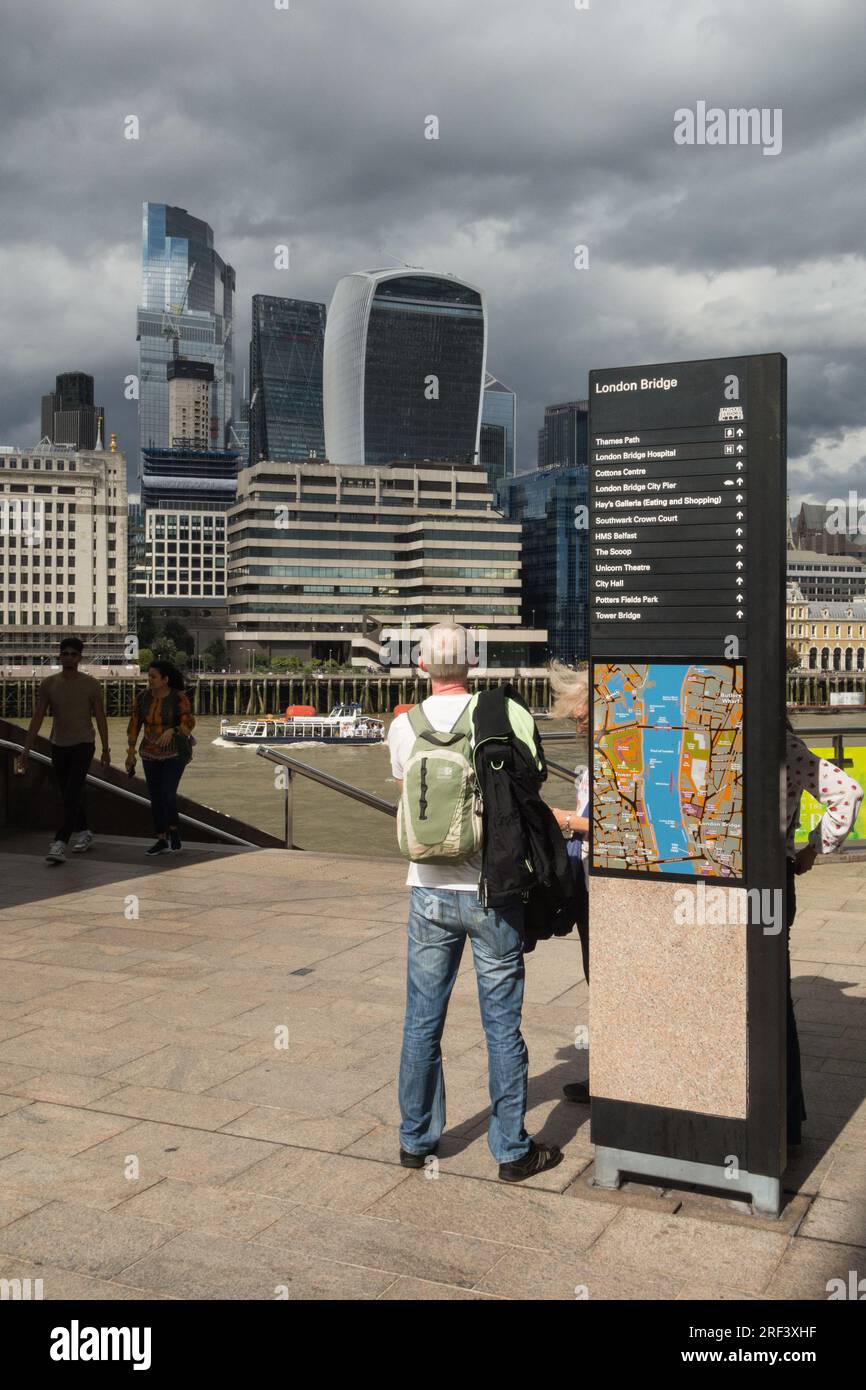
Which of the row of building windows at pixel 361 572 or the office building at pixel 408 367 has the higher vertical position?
the office building at pixel 408 367

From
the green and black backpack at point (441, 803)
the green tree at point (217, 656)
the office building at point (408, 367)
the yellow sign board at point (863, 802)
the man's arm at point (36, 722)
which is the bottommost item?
the green tree at point (217, 656)

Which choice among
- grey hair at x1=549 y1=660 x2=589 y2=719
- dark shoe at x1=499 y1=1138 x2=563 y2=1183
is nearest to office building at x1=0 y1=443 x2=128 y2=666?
grey hair at x1=549 y1=660 x2=589 y2=719

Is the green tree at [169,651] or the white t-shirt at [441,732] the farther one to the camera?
the green tree at [169,651]

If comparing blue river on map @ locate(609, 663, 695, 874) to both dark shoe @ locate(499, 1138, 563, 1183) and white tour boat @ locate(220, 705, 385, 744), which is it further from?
white tour boat @ locate(220, 705, 385, 744)

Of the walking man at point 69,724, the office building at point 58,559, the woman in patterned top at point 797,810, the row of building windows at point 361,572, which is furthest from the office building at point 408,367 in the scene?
the woman in patterned top at point 797,810

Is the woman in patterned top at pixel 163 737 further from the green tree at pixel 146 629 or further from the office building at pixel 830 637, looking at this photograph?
the office building at pixel 830 637

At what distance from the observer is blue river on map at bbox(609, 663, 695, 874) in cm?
420

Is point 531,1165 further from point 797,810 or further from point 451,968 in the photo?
point 797,810

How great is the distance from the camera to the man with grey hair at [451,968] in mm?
4387

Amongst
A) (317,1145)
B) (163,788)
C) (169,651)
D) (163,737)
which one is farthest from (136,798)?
(169,651)

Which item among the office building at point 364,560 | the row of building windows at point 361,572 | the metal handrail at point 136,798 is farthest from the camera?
the row of building windows at point 361,572

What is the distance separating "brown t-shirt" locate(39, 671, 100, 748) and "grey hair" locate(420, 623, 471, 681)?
744cm

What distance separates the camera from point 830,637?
17900 cm

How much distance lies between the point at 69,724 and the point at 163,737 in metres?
0.82
